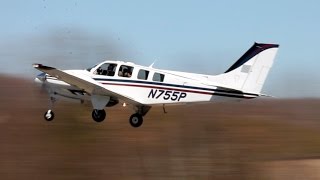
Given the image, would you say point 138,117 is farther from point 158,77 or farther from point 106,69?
point 106,69

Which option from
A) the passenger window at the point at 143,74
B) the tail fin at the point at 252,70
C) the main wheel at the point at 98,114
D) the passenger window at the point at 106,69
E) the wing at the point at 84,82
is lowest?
the main wheel at the point at 98,114

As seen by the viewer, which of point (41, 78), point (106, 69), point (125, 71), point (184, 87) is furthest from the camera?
point (41, 78)

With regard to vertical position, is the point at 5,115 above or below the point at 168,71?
below

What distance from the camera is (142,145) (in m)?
66.8

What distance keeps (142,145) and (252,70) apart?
1581 inches

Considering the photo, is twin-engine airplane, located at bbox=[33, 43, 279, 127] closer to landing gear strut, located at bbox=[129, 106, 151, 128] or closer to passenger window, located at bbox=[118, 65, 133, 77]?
passenger window, located at bbox=[118, 65, 133, 77]

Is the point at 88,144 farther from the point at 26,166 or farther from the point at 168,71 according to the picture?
the point at 168,71

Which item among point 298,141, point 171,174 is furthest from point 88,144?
point 298,141

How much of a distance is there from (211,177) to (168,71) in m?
26.7

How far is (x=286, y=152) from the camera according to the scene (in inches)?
2975

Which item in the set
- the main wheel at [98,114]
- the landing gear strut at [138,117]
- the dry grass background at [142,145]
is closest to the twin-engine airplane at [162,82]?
the main wheel at [98,114]

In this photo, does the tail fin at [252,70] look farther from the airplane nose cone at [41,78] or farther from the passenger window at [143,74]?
the airplane nose cone at [41,78]

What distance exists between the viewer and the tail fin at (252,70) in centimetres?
2712

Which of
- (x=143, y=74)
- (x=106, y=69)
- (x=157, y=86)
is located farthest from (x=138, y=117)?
(x=106, y=69)
